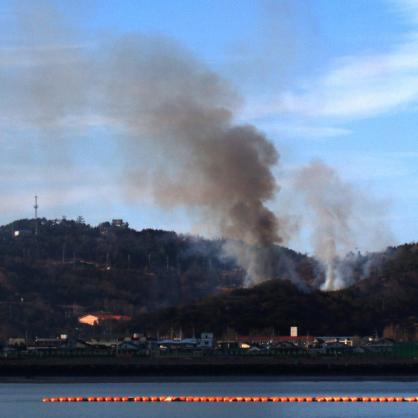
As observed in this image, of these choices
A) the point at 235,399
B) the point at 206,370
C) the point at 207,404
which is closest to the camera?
the point at 207,404

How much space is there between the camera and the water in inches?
4281

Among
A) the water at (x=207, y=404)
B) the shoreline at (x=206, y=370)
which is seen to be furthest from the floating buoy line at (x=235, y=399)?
the shoreline at (x=206, y=370)

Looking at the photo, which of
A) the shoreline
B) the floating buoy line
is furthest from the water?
the shoreline

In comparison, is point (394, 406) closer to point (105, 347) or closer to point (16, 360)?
point (16, 360)

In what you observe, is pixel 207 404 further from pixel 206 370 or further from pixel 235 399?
pixel 206 370

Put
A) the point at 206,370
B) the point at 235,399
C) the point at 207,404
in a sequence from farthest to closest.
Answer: the point at 206,370 < the point at 235,399 < the point at 207,404

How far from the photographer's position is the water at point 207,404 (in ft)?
357

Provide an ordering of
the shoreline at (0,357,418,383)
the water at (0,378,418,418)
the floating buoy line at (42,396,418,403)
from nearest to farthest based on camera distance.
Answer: the water at (0,378,418,418) → the floating buoy line at (42,396,418,403) → the shoreline at (0,357,418,383)

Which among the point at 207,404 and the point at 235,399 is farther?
the point at 235,399

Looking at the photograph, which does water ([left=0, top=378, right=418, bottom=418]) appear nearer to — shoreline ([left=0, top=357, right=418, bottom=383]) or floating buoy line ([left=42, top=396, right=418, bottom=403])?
floating buoy line ([left=42, top=396, right=418, bottom=403])

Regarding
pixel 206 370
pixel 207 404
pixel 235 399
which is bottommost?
pixel 207 404

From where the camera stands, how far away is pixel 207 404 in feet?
381

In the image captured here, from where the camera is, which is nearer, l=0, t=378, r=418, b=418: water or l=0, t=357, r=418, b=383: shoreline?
l=0, t=378, r=418, b=418: water

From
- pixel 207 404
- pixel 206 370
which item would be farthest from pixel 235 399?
pixel 206 370
